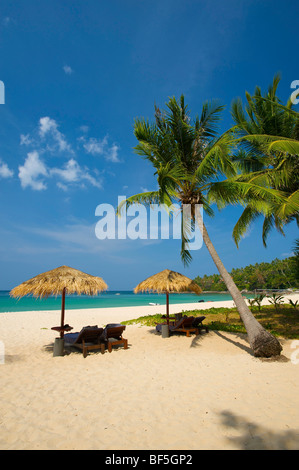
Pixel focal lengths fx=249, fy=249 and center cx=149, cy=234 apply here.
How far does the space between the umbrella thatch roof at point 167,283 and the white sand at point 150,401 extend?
244 centimetres

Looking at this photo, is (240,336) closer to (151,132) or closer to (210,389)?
(210,389)

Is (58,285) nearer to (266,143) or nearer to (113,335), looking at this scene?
(113,335)

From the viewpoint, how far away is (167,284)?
9.35 meters

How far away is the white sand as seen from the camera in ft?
9.84

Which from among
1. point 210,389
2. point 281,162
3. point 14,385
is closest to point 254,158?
point 281,162

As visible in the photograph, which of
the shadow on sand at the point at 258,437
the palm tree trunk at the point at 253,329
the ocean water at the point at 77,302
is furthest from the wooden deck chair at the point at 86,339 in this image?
the ocean water at the point at 77,302

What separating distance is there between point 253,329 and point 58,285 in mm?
5591

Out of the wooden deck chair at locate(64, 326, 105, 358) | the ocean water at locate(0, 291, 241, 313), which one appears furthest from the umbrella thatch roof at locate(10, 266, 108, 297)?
the ocean water at locate(0, 291, 241, 313)

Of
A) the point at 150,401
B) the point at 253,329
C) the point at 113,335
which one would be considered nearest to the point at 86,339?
the point at 113,335

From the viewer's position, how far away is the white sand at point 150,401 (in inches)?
118

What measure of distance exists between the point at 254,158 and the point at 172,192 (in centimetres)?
525

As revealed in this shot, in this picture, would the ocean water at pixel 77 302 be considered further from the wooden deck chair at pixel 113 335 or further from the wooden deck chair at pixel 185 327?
the wooden deck chair at pixel 185 327

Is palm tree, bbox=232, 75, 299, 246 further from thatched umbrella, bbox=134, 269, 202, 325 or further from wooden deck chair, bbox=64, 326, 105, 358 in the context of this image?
wooden deck chair, bbox=64, 326, 105, 358

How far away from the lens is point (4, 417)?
3.57 metres
